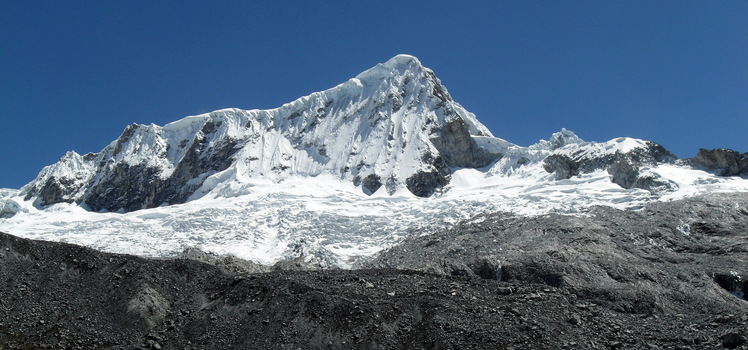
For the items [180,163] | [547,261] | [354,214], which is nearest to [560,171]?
[354,214]

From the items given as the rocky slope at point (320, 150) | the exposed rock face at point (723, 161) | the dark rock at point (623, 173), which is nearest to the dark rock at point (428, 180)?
the rocky slope at point (320, 150)

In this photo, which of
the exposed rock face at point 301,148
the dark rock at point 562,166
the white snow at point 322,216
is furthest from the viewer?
the exposed rock face at point 301,148

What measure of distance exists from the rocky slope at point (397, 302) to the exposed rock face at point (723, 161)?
28905mm

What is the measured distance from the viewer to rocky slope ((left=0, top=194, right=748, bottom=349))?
4450cm

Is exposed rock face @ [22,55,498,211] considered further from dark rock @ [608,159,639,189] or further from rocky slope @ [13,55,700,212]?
dark rock @ [608,159,639,189]

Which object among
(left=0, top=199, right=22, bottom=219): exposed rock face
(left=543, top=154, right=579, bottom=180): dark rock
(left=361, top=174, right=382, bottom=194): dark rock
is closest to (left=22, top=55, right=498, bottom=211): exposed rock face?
(left=361, top=174, right=382, bottom=194): dark rock

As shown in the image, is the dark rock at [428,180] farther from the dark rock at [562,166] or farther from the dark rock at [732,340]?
the dark rock at [732,340]

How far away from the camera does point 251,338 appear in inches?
1850

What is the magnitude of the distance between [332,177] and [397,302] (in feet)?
278

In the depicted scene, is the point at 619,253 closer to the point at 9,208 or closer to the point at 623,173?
the point at 623,173

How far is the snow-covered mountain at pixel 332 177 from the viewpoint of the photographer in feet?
314

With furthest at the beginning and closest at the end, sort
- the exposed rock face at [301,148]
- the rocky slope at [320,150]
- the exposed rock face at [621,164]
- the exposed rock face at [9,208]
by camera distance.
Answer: the exposed rock face at [9,208] < the exposed rock face at [301,148] < the rocky slope at [320,150] < the exposed rock face at [621,164]

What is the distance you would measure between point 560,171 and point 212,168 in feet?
228

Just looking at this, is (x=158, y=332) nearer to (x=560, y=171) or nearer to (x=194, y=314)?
(x=194, y=314)
